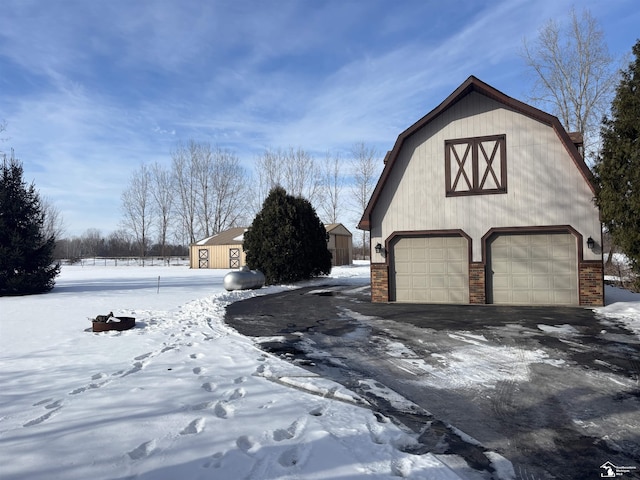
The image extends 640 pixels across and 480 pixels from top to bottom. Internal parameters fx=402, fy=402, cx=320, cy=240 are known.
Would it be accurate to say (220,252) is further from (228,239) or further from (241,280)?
(241,280)

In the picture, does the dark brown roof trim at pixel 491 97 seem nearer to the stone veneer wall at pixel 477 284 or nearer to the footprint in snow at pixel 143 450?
the stone veneer wall at pixel 477 284

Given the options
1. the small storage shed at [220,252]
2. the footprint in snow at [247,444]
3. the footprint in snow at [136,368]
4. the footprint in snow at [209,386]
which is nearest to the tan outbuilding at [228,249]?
the small storage shed at [220,252]

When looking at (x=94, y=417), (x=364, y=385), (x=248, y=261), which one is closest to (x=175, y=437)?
(x=94, y=417)

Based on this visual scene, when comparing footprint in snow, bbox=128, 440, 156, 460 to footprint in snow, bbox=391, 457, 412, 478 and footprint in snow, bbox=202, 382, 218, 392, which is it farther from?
footprint in snow, bbox=391, 457, 412, 478

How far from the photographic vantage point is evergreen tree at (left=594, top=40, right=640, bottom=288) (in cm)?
999

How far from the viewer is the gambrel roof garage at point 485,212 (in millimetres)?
11953

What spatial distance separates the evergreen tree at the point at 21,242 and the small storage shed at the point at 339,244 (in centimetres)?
2420

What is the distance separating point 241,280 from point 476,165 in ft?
34.0

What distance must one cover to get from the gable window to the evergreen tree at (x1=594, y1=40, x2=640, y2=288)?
265 cm

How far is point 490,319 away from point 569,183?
17.3ft

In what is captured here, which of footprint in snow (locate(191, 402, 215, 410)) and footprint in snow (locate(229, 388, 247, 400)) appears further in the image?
footprint in snow (locate(229, 388, 247, 400))

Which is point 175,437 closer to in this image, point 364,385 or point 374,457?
point 374,457

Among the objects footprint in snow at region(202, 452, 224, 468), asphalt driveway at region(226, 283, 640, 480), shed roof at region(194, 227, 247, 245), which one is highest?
shed roof at region(194, 227, 247, 245)

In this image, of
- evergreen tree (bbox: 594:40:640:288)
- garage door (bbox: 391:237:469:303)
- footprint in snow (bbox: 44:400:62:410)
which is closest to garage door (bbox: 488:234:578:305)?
garage door (bbox: 391:237:469:303)
